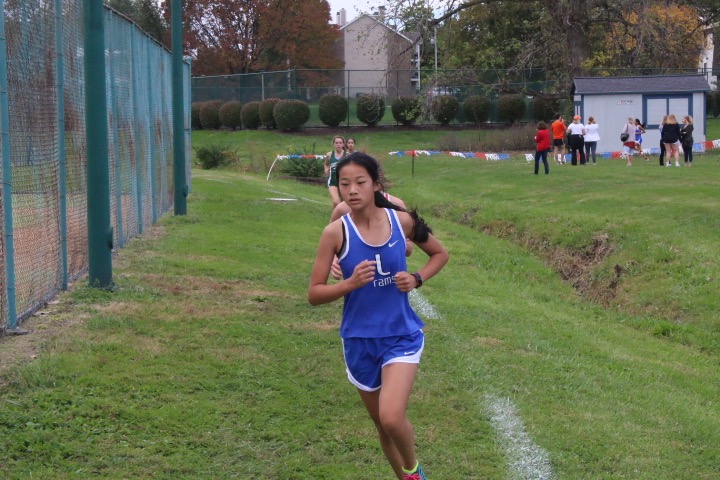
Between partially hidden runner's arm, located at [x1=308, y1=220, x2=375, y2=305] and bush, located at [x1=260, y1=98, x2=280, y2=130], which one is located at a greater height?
bush, located at [x1=260, y1=98, x2=280, y2=130]

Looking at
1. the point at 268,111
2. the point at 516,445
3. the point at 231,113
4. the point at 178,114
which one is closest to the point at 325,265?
the point at 516,445

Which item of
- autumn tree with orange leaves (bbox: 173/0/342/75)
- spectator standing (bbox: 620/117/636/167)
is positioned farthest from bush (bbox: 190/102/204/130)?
spectator standing (bbox: 620/117/636/167)

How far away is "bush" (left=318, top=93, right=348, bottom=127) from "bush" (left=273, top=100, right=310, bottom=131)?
35.6 inches

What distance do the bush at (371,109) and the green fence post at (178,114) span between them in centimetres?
3139

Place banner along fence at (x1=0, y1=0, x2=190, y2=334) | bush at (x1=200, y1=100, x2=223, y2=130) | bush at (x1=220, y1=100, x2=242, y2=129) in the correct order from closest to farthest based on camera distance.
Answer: banner along fence at (x1=0, y1=0, x2=190, y2=334) < bush at (x1=220, y1=100, x2=242, y2=129) < bush at (x1=200, y1=100, x2=223, y2=130)

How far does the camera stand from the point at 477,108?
5034 cm

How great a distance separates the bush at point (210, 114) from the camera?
171 ft

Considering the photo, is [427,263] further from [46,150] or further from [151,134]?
[151,134]

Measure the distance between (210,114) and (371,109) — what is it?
9.08m

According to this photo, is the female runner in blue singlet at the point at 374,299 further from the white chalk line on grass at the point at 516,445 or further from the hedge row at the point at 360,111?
the hedge row at the point at 360,111

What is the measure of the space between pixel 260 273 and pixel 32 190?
3.74 m

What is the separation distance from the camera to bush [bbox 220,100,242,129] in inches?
2028

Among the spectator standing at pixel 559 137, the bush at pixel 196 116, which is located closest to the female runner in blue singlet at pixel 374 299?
the spectator standing at pixel 559 137

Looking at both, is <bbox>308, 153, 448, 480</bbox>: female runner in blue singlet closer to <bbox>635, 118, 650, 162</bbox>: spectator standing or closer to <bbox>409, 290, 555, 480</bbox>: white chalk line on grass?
<bbox>409, 290, 555, 480</bbox>: white chalk line on grass
